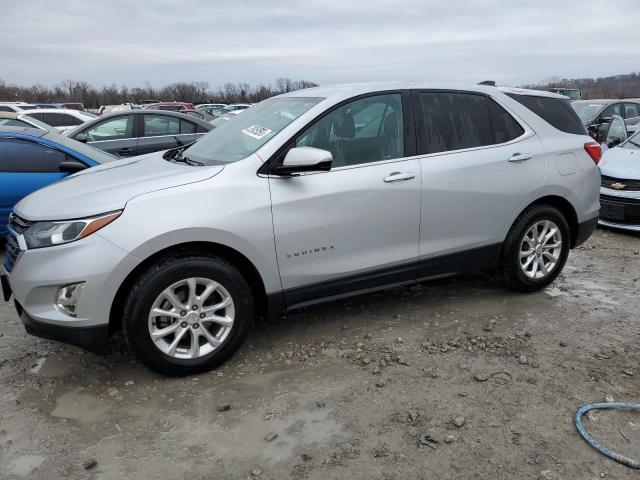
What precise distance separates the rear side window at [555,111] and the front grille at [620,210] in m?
2.55

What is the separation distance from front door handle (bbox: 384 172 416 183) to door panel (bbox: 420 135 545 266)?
0.42 feet

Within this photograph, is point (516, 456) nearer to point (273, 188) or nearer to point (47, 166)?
point (273, 188)

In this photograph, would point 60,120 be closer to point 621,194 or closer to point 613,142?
point 613,142

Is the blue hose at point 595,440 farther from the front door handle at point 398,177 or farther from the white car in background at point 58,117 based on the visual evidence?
the white car in background at point 58,117

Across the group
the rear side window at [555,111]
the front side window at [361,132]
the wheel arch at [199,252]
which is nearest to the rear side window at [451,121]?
the front side window at [361,132]

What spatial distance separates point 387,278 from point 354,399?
1.06 m

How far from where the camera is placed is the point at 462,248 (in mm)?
4168

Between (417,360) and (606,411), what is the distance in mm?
1113

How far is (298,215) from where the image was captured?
11.3 feet

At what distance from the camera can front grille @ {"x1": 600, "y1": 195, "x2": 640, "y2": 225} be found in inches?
264

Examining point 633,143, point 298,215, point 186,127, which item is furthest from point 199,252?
point 633,143

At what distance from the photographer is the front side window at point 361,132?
3.65m

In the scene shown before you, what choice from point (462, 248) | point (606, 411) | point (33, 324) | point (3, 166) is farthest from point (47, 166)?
point (606, 411)

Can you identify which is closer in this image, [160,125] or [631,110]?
[160,125]
